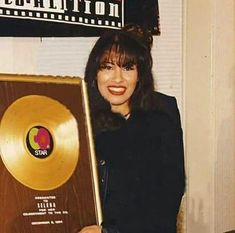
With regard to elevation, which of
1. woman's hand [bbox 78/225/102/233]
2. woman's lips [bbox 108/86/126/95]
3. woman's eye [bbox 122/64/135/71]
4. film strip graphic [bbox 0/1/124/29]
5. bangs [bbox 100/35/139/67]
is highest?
film strip graphic [bbox 0/1/124/29]

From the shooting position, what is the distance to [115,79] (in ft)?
4.75

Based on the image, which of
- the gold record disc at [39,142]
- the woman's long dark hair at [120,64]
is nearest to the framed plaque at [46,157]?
the gold record disc at [39,142]

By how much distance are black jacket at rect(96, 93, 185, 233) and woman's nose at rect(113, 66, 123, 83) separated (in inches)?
4.9

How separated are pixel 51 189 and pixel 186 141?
22.6 inches

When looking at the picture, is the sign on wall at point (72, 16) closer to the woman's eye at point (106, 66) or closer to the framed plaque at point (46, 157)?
the woman's eye at point (106, 66)

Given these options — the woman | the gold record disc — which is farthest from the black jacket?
the gold record disc

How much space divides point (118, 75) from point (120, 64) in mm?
35

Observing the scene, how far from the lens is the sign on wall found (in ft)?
4.51

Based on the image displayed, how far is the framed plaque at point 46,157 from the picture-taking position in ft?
3.75

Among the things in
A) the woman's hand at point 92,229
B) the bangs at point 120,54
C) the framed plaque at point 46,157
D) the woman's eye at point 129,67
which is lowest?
the woman's hand at point 92,229

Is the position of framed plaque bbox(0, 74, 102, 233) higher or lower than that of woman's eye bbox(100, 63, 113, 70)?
lower

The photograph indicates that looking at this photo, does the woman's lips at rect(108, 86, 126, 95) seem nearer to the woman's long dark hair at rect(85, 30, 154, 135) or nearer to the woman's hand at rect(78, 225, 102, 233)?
the woman's long dark hair at rect(85, 30, 154, 135)

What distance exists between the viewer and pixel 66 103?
1.23 meters

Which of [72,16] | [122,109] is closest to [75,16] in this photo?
[72,16]
